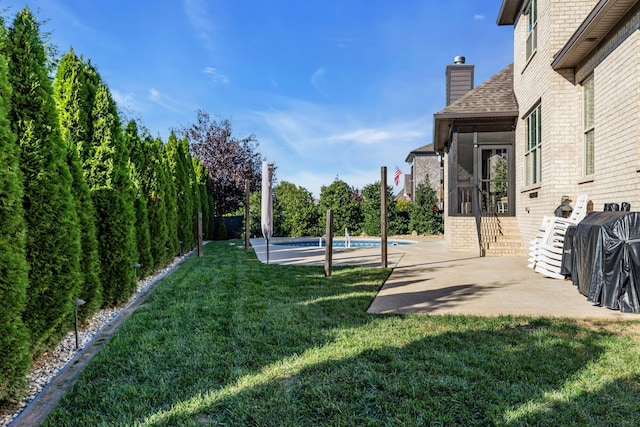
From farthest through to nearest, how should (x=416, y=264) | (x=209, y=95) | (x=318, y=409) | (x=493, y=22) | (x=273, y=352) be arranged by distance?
(x=209, y=95) → (x=493, y=22) → (x=416, y=264) → (x=273, y=352) → (x=318, y=409)

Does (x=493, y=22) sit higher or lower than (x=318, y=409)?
higher

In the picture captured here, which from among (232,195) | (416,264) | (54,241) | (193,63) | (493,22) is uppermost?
(493,22)

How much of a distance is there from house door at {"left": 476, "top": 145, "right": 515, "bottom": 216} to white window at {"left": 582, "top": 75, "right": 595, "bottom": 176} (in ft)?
12.5

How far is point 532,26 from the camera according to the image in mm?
9445

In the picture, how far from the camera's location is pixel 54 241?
3189 millimetres

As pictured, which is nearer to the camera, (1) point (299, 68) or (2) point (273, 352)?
(2) point (273, 352)

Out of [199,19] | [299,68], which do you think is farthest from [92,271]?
[299,68]

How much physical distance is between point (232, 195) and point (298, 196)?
336cm

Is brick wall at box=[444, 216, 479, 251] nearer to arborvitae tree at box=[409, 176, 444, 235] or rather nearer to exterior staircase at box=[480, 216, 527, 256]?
exterior staircase at box=[480, 216, 527, 256]

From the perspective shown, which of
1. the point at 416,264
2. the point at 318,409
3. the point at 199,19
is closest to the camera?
the point at 318,409

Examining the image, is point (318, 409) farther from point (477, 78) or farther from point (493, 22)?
point (477, 78)

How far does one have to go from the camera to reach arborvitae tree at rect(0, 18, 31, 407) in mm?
2273

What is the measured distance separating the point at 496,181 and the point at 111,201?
10640 millimetres

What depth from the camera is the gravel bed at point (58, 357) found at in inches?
95.8
